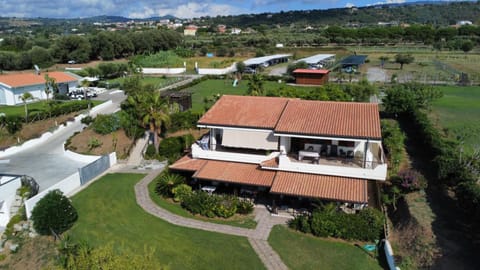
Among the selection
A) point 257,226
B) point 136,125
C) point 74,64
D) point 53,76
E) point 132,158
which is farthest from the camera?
point 74,64

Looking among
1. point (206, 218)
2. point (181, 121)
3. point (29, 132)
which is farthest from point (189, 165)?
point (29, 132)

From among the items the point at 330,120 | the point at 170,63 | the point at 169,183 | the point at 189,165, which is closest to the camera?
the point at 330,120

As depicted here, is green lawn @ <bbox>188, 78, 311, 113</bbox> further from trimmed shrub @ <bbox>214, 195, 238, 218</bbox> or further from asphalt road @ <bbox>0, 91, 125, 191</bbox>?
trimmed shrub @ <bbox>214, 195, 238, 218</bbox>

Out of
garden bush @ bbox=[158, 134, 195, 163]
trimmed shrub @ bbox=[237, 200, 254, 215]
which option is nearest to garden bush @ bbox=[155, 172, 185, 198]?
trimmed shrub @ bbox=[237, 200, 254, 215]

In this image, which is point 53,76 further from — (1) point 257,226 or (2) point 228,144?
(1) point 257,226

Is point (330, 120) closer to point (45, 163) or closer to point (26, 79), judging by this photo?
point (45, 163)

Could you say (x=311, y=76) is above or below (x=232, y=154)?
above

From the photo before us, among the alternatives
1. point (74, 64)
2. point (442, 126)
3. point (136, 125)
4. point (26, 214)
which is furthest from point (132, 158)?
point (74, 64)
